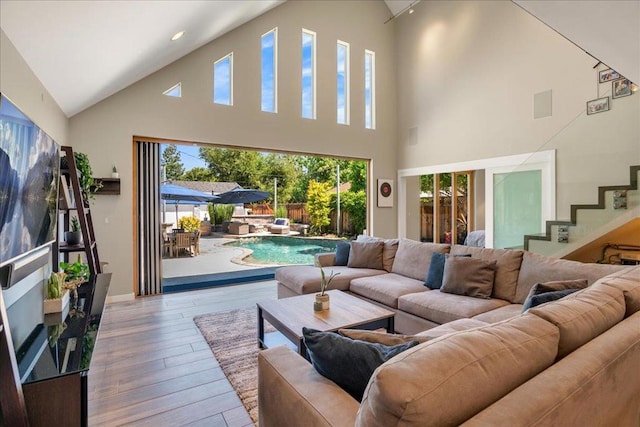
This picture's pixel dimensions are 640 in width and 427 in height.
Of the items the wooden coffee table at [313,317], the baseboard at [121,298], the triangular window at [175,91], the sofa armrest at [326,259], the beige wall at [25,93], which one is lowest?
the baseboard at [121,298]

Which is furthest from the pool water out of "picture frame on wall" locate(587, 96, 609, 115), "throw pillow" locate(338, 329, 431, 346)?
"throw pillow" locate(338, 329, 431, 346)

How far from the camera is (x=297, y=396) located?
1.21m

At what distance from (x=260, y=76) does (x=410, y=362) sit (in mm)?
5457

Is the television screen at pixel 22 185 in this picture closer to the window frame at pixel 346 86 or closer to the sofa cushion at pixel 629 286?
the sofa cushion at pixel 629 286

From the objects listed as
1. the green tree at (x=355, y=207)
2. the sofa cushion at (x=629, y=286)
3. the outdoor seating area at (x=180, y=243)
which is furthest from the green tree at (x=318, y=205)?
the sofa cushion at (x=629, y=286)

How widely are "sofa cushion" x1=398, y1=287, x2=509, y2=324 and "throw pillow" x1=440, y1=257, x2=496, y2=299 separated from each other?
2.7 inches

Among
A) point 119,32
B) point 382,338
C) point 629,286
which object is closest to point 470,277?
point 629,286

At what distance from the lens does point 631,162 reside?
3559 millimetres

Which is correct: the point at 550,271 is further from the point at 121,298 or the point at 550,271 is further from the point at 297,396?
the point at 121,298

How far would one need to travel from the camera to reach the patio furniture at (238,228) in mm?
9305

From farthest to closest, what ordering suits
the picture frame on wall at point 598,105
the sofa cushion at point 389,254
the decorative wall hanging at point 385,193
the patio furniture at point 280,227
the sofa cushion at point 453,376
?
the patio furniture at point 280,227 < the decorative wall hanging at point 385,193 < the sofa cushion at point 389,254 < the picture frame on wall at point 598,105 < the sofa cushion at point 453,376

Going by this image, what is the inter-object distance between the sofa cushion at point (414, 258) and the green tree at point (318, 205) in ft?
18.4

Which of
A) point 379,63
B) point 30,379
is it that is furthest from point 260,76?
point 30,379

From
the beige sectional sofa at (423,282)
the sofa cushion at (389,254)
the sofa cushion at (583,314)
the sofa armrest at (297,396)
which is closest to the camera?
the sofa armrest at (297,396)
